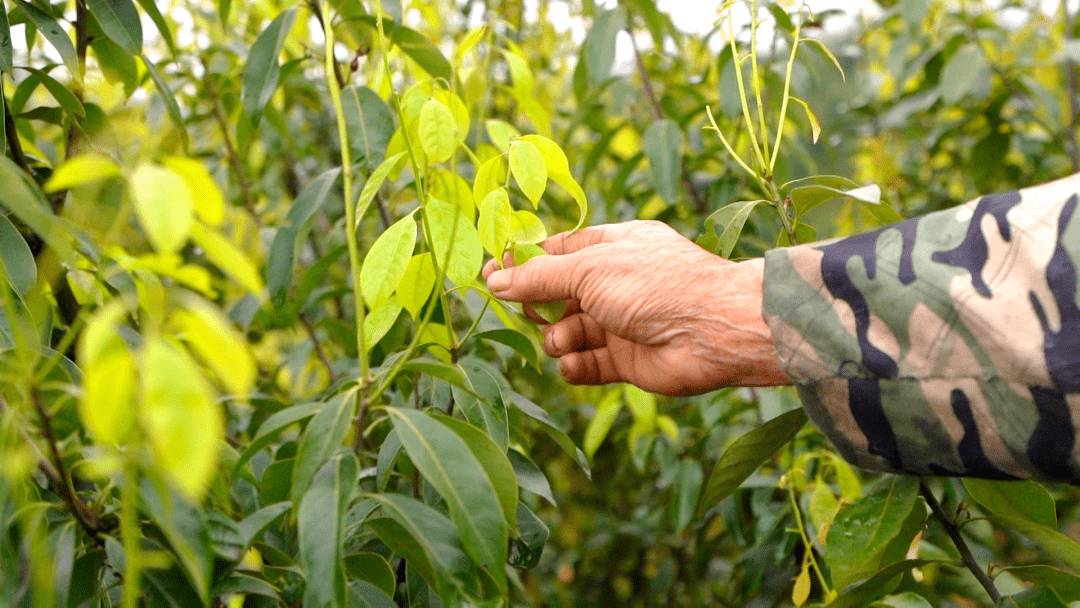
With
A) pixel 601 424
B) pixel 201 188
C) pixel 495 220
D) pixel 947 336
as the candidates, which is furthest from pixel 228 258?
pixel 601 424

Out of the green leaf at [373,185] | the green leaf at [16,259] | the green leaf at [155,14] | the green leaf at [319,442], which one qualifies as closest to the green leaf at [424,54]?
the green leaf at [155,14]

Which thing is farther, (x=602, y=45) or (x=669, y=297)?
(x=602, y=45)

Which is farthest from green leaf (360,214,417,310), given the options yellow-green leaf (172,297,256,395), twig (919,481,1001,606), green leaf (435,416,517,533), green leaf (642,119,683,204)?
green leaf (642,119,683,204)

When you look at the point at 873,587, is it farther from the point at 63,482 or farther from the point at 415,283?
the point at 63,482

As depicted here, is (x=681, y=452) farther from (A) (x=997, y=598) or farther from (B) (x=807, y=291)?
(B) (x=807, y=291)

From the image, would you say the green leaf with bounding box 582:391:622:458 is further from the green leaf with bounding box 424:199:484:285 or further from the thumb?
the green leaf with bounding box 424:199:484:285

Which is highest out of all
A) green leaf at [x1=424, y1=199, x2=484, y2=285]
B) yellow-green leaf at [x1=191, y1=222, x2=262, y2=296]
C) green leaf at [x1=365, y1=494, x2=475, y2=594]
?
yellow-green leaf at [x1=191, y1=222, x2=262, y2=296]

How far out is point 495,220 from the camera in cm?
73

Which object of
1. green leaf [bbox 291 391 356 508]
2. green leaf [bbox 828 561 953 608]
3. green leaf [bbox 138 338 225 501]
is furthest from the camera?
green leaf [bbox 828 561 953 608]

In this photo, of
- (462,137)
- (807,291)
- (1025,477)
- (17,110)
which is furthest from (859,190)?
(17,110)

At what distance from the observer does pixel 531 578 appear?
1977 millimetres

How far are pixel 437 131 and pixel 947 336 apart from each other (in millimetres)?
460

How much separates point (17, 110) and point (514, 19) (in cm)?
125

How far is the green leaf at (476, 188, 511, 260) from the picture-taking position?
2.39 feet
